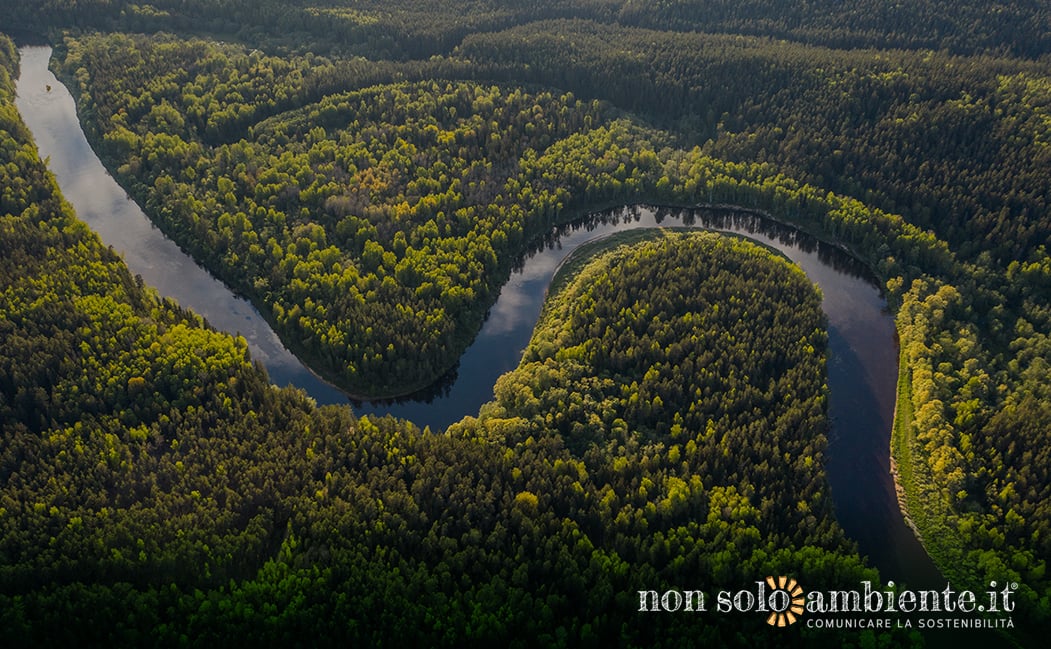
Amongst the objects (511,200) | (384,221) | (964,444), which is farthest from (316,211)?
(964,444)

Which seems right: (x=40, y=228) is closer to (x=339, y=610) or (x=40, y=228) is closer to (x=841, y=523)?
(x=339, y=610)

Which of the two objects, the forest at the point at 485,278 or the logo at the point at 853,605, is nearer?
the logo at the point at 853,605

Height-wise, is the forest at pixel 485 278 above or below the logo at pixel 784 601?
above

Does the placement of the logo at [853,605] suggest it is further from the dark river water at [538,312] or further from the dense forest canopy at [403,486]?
→ the dark river water at [538,312]

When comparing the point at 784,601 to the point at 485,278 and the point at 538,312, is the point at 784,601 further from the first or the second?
the point at 485,278

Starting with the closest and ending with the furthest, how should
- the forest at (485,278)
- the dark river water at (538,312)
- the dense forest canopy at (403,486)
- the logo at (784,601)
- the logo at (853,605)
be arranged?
1. the dense forest canopy at (403,486)
2. the logo at (784,601)
3. the logo at (853,605)
4. the forest at (485,278)
5. the dark river water at (538,312)

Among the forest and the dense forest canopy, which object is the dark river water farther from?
the dense forest canopy

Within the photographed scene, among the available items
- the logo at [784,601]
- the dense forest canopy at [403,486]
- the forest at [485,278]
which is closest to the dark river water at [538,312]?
the forest at [485,278]

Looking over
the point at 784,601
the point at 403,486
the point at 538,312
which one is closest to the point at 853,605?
the point at 784,601
